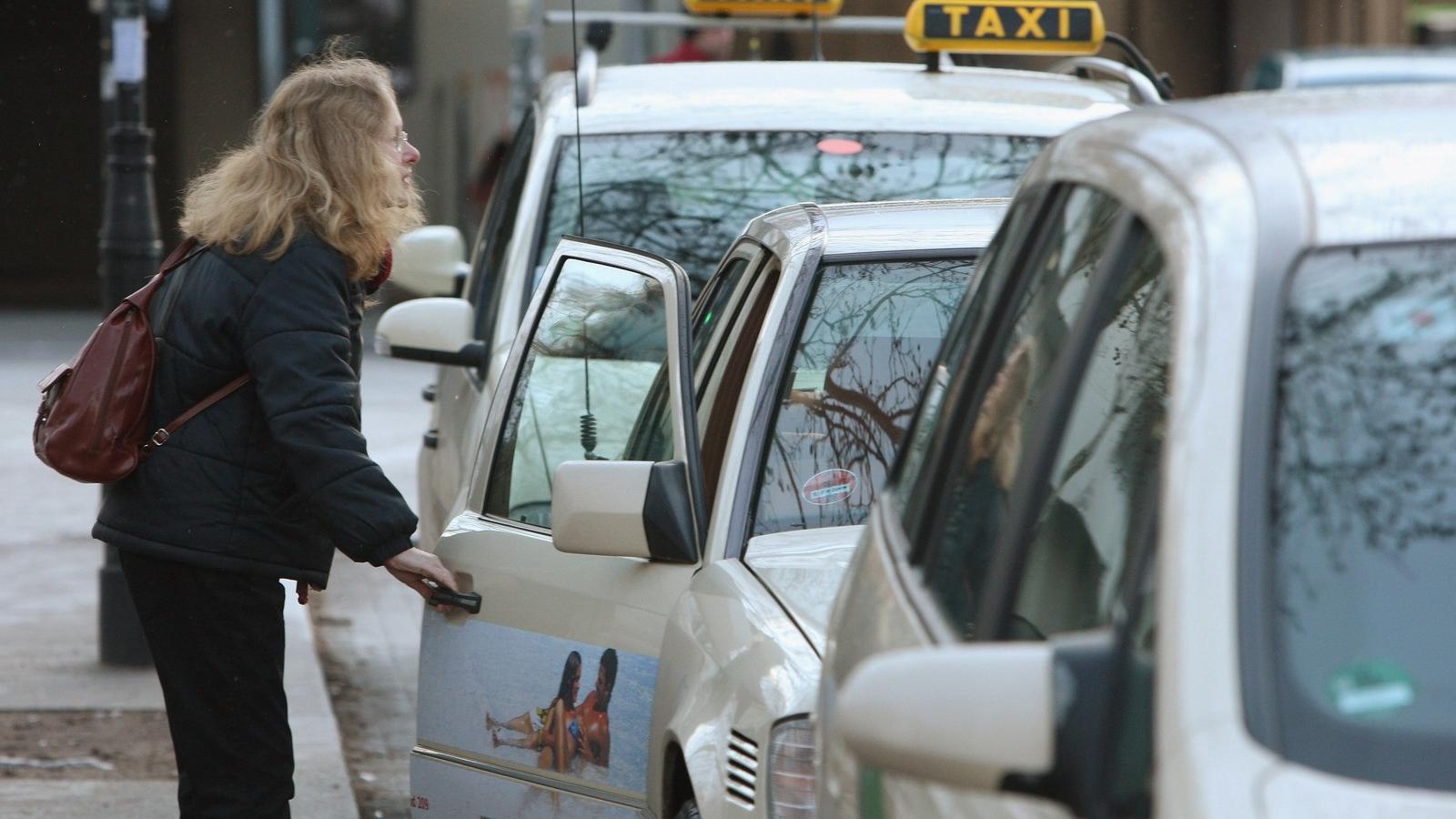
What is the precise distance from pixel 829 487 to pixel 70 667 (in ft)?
14.1

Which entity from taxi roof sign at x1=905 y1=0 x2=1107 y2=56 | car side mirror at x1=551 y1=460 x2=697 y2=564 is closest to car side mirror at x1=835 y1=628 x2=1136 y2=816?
car side mirror at x1=551 y1=460 x2=697 y2=564

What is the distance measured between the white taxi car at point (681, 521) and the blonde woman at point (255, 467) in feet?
0.94

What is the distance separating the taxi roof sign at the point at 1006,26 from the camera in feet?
21.9

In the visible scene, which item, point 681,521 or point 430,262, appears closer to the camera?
point 681,521

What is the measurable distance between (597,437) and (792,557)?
4.91 ft

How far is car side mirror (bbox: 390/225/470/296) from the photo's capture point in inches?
308

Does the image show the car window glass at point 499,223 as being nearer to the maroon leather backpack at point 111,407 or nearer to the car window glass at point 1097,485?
the maroon leather backpack at point 111,407

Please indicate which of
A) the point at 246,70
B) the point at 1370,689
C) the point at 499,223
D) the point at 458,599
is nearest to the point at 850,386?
the point at 458,599

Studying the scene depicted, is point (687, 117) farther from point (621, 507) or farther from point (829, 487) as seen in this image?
point (621, 507)

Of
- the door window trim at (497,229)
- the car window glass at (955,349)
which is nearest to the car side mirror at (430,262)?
the door window trim at (497,229)

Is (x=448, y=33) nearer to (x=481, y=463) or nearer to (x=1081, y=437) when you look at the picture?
(x=481, y=463)

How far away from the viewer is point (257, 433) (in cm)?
417

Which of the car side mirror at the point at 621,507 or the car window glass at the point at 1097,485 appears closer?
the car window glass at the point at 1097,485

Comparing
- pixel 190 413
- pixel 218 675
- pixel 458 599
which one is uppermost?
pixel 190 413
